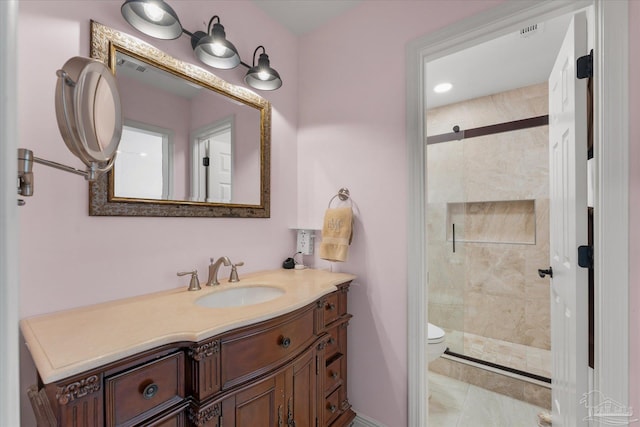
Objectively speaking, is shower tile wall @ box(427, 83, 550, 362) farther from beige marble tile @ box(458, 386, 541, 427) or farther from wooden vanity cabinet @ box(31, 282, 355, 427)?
wooden vanity cabinet @ box(31, 282, 355, 427)

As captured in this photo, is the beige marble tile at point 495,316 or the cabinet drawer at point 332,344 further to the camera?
the beige marble tile at point 495,316

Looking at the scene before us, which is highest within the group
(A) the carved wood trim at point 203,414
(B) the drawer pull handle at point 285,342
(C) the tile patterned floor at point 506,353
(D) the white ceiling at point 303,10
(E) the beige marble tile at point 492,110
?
(D) the white ceiling at point 303,10

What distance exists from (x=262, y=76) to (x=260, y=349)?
147 centimetres

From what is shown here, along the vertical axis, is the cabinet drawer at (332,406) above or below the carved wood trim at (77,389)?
below

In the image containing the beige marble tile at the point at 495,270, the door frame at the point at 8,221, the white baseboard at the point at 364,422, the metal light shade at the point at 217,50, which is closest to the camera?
the door frame at the point at 8,221

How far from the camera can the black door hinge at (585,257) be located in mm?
1094

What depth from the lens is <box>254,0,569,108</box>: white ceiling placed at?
174 cm

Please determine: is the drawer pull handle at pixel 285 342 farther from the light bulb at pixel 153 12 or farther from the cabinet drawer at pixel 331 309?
the light bulb at pixel 153 12

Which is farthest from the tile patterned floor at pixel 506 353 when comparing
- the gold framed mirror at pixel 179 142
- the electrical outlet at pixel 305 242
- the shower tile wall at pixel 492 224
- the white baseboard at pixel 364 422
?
the gold framed mirror at pixel 179 142

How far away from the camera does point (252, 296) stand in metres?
1.48

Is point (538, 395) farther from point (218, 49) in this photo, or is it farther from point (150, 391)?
point (218, 49)

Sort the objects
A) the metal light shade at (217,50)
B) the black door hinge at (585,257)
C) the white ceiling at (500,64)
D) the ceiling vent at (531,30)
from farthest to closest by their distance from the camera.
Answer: the white ceiling at (500,64) → the ceiling vent at (531,30) → the metal light shade at (217,50) → the black door hinge at (585,257)

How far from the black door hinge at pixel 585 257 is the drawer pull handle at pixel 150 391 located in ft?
5.19

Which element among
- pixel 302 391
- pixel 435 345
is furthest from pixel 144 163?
pixel 435 345
